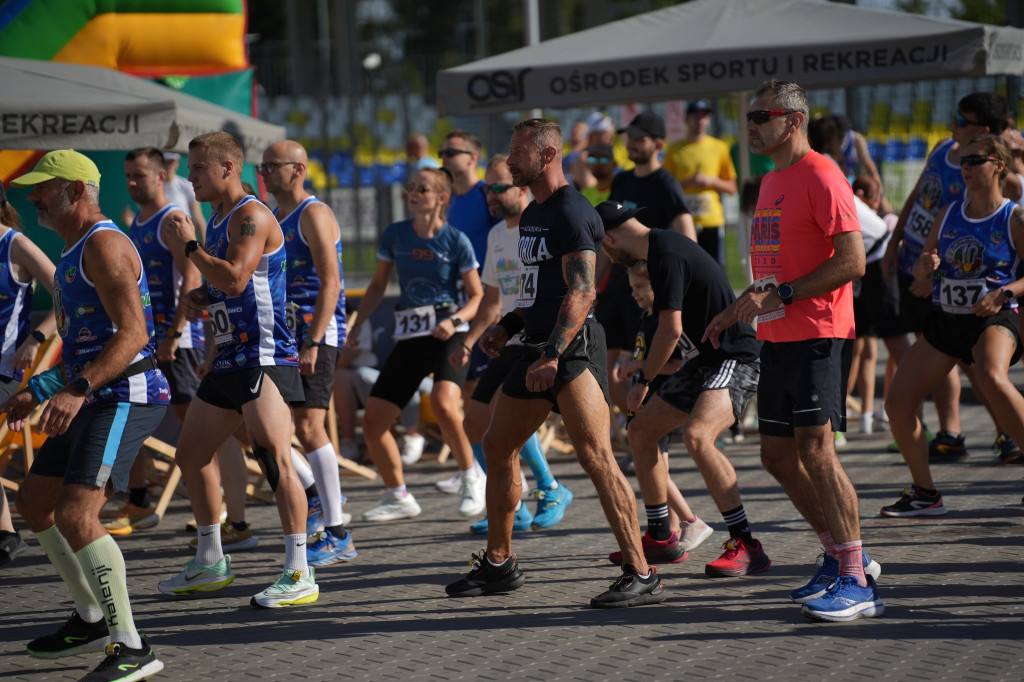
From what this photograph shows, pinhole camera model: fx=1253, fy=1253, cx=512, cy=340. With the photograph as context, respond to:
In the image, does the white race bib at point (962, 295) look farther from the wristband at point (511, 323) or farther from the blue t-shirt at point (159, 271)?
the blue t-shirt at point (159, 271)

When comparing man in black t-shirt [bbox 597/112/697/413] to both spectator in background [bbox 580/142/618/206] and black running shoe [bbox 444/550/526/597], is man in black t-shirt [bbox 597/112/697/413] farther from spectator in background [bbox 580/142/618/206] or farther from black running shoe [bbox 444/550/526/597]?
black running shoe [bbox 444/550/526/597]

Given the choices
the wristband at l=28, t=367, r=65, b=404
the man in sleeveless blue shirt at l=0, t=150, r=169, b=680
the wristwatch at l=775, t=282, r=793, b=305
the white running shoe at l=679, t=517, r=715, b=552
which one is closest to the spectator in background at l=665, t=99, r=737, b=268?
the white running shoe at l=679, t=517, r=715, b=552

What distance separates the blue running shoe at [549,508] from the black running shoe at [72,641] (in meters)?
2.70

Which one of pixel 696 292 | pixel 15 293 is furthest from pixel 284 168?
pixel 696 292

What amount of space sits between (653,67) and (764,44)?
33.0 inches

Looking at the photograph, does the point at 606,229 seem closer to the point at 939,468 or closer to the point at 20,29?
the point at 939,468

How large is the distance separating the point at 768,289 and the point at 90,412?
2.64 meters

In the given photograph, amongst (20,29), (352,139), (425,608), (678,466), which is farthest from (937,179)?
(352,139)

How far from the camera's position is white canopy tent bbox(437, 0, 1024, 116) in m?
9.15

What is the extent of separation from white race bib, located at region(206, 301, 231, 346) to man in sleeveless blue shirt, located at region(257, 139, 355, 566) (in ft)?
2.10

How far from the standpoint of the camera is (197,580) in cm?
579

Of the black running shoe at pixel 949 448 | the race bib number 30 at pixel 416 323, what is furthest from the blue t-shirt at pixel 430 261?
the black running shoe at pixel 949 448

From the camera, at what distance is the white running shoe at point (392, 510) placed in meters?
7.34

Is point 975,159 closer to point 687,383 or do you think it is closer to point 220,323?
point 687,383
